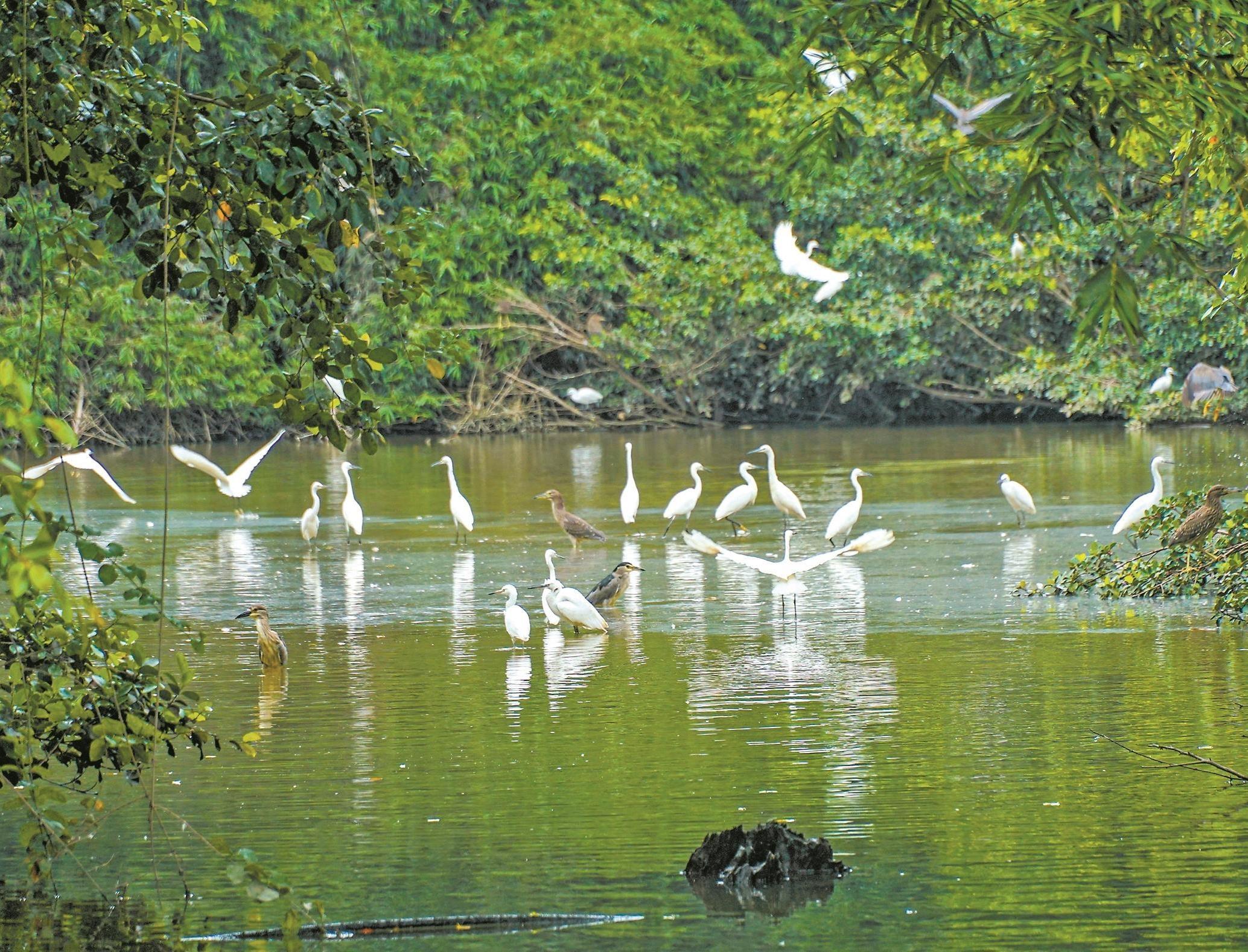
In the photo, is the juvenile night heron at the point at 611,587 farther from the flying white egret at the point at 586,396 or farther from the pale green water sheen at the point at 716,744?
the flying white egret at the point at 586,396

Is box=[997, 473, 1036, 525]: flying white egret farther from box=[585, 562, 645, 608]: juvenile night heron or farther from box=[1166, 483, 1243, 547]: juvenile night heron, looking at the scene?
box=[585, 562, 645, 608]: juvenile night heron

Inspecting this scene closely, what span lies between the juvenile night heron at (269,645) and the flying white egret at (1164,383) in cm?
1861

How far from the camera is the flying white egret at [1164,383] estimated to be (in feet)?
83.9

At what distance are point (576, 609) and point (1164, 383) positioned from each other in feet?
57.0

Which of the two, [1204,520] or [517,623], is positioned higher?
[1204,520]

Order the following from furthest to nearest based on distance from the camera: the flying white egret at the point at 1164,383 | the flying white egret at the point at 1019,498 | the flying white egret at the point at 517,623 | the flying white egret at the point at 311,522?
the flying white egret at the point at 1164,383
the flying white egret at the point at 311,522
the flying white egret at the point at 1019,498
the flying white egret at the point at 517,623

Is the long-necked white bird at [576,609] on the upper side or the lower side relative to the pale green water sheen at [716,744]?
upper

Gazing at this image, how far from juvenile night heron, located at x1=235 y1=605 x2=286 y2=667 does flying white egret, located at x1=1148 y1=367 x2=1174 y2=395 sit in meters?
18.6

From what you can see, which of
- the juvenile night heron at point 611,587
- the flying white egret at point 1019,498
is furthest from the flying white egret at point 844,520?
the juvenile night heron at point 611,587

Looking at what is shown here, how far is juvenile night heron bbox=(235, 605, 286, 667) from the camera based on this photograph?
9172 millimetres

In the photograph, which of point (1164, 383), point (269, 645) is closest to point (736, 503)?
point (269, 645)

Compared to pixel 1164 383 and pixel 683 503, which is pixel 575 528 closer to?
pixel 683 503

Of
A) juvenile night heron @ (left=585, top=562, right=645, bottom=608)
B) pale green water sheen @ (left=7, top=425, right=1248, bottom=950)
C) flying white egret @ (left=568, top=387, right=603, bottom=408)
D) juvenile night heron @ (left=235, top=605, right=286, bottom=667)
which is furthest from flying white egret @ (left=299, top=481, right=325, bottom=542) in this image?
flying white egret @ (left=568, top=387, right=603, bottom=408)

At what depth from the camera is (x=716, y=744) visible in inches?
287
